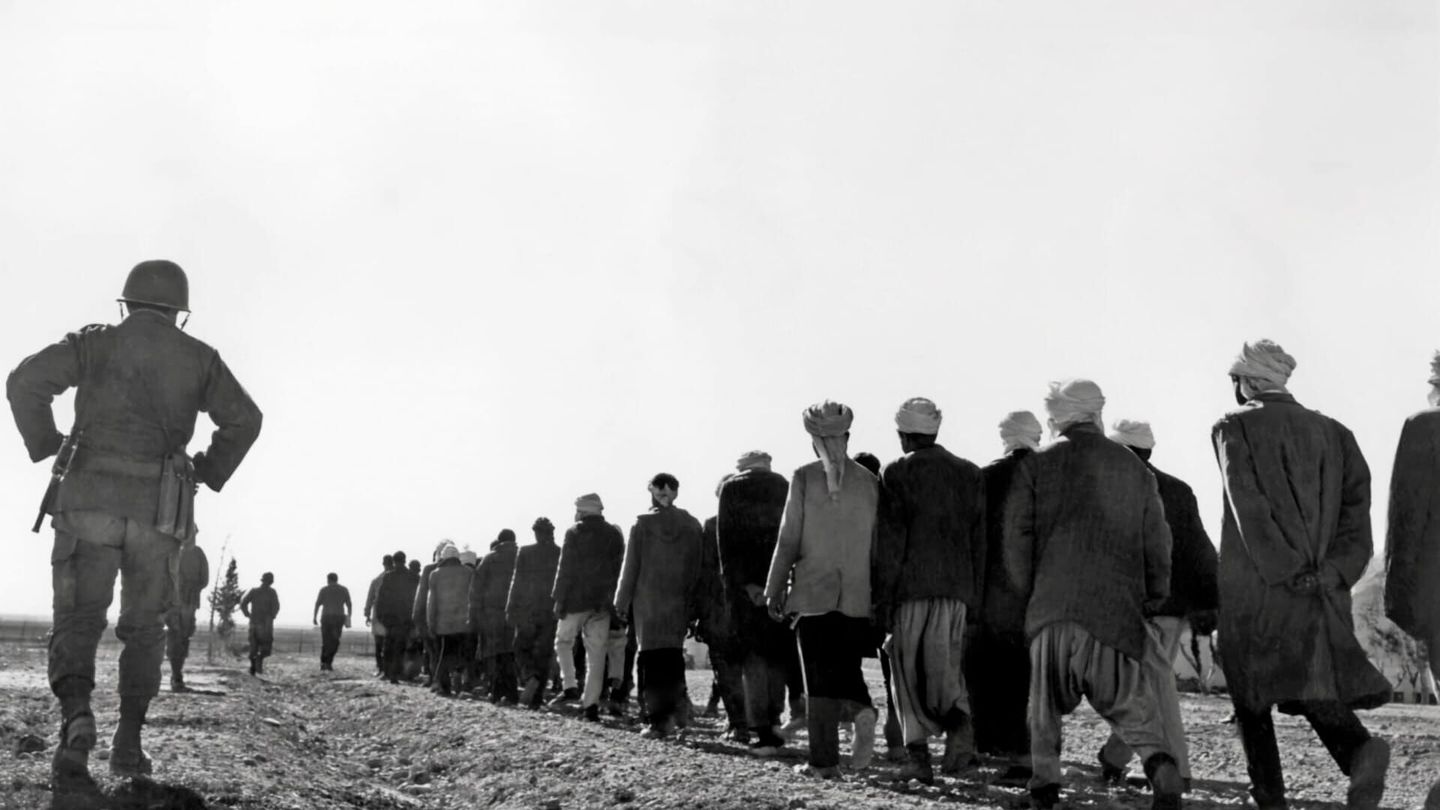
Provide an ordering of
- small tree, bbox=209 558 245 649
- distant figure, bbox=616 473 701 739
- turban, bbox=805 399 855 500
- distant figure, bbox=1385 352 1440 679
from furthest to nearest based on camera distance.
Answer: small tree, bbox=209 558 245 649 < distant figure, bbox=616 473 701 739 < turban, bbox=805 399 855 500 < distant figure, bbox=1385 352 1440 679

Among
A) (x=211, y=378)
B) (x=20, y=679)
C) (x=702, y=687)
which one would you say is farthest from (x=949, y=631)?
(x=702, y=687)

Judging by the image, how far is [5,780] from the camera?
19.8ft

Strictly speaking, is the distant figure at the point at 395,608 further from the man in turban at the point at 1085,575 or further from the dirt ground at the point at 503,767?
the man in turban at the point at 1085,575

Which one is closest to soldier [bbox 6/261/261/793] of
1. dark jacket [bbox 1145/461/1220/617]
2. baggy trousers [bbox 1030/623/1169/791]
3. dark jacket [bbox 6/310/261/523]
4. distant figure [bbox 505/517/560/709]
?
dark jacket [bbox 6/310/261/523]

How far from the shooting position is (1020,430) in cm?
966

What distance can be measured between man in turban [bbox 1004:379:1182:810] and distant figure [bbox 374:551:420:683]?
775 inches

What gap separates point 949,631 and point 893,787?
1.03 metres

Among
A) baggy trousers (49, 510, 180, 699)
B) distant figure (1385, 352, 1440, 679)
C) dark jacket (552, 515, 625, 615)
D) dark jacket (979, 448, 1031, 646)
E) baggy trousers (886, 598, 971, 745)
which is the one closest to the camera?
baggy trousers (49, 510, 180, 699)

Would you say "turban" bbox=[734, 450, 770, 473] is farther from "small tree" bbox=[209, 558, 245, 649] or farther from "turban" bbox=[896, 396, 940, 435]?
"small tree" bbox=[209, 558, 245, 649]

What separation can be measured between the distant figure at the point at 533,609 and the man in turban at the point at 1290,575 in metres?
11.1

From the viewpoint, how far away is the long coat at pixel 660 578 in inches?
496

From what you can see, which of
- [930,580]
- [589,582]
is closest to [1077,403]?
[930,580]

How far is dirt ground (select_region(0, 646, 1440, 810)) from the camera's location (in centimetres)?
700

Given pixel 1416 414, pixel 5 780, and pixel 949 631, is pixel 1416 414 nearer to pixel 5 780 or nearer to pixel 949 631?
pixel 949 631
